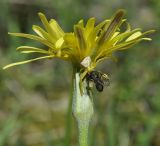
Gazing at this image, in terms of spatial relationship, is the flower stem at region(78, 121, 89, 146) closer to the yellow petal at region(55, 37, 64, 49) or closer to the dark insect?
the dark insect

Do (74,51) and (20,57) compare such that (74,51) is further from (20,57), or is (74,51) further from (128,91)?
(20,57)

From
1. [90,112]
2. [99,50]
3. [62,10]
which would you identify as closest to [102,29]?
[99,50]

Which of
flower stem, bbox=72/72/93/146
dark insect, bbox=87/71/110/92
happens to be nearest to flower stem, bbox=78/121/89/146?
flower stem, bbox=72/72/93/146

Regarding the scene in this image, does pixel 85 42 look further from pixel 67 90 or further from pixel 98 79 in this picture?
pixel 67 90

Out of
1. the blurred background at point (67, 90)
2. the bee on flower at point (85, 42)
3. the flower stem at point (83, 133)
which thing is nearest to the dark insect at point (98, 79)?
the bee on flower at point (85, 42)

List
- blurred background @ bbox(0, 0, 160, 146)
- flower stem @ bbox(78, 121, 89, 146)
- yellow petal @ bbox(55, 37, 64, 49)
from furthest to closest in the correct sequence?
blurred background @ bbox(0, 0, 160, 146)
flower stem @ bbox(78, 121, 89, 146)
yellow petal @ bbox(55, 37, 64, 49)

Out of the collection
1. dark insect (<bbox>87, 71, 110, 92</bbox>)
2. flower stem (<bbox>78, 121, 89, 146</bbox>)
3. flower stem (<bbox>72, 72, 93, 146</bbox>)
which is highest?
dark insect (<bbox>87, 71, 110, 92</bbox>)
